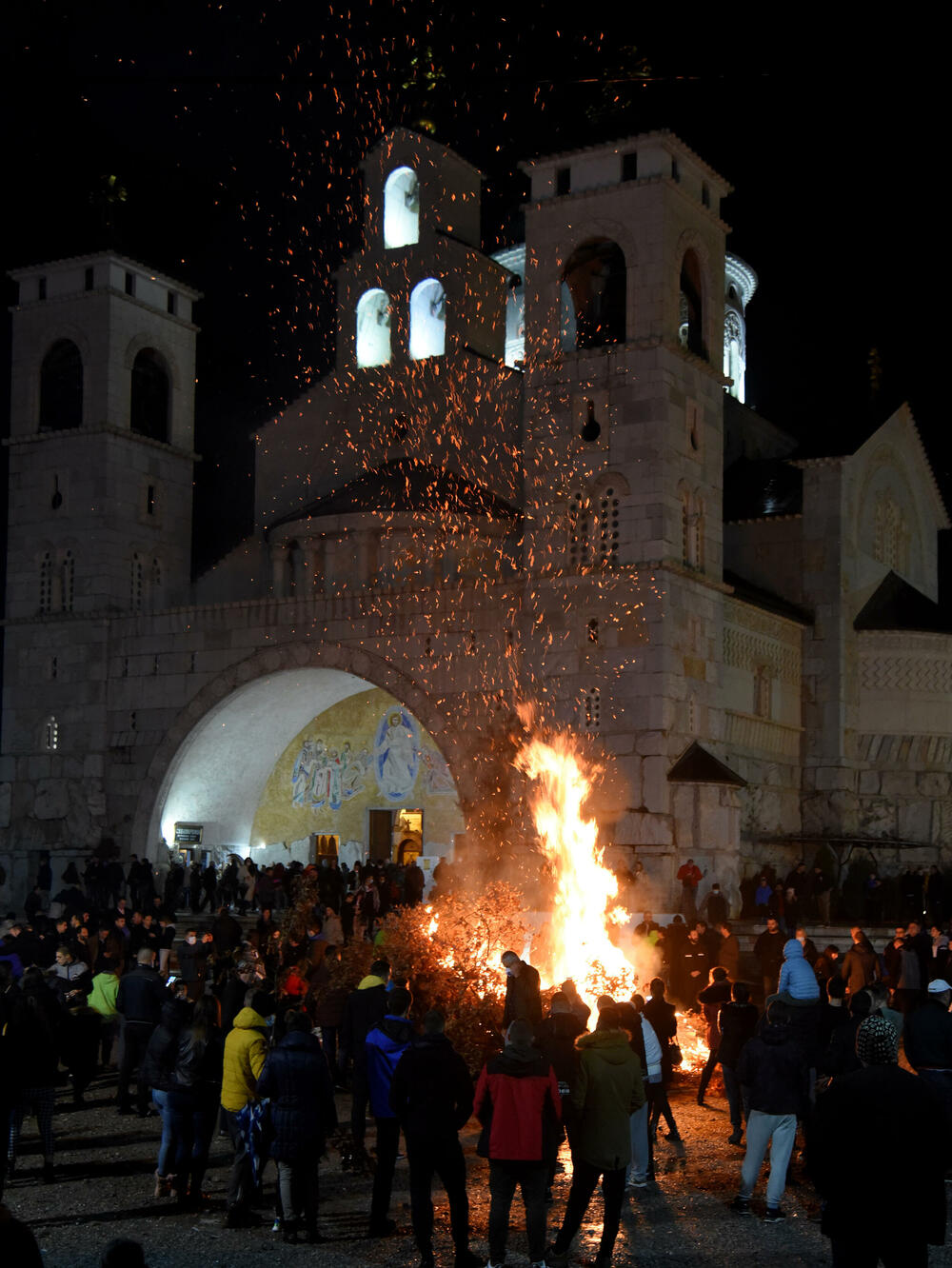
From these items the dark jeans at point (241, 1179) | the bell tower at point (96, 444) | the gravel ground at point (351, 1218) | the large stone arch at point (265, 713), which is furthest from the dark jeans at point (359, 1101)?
the bell tower at point (96, 444)

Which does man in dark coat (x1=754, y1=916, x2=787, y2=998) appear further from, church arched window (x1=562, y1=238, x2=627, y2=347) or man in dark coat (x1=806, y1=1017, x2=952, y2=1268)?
church arched window (x1=562, y1=238, x2=627, y2=347)

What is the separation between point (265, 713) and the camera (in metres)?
34.4

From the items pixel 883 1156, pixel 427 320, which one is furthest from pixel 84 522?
pixel 883 1156

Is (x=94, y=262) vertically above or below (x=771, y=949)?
above

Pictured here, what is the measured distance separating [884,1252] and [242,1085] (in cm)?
498

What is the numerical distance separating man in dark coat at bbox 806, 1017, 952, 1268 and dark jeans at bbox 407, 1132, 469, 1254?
3052mm

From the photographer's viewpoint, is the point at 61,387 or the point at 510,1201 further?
the point at 61,387

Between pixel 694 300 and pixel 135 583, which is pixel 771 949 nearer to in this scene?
pixel 694 300

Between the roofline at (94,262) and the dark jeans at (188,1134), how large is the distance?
1086 inches

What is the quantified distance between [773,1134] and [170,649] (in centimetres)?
2505

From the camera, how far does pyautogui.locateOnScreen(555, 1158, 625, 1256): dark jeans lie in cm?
898

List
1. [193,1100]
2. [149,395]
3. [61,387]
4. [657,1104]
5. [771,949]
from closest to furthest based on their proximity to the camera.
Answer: [193,1100]
[657,1104]
[771,949]
[61,387]
[149,395]

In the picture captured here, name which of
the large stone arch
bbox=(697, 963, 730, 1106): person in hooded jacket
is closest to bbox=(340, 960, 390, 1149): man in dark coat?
bbox=(697, 963, 730, 1106): person in hooded jacket

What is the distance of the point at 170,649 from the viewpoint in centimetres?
3362
